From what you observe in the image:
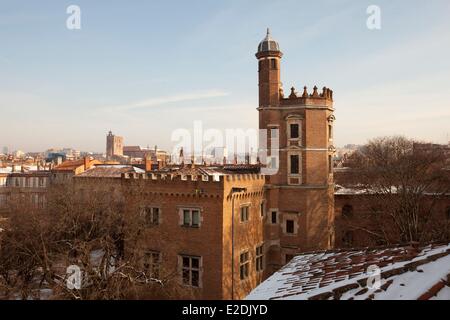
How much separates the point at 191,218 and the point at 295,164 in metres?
9.18

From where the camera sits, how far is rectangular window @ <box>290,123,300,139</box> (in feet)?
93.5

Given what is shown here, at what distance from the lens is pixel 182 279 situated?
2552cm

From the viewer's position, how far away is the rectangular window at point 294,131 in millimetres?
28484

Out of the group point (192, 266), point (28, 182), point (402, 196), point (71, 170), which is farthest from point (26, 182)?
point (402, 196)

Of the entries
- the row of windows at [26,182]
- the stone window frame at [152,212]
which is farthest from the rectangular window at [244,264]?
the row of windows at [26,182]

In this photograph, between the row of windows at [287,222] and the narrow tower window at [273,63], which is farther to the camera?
the narrow tower window at [273,63]

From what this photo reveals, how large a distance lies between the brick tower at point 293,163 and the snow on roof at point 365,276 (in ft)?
50.1

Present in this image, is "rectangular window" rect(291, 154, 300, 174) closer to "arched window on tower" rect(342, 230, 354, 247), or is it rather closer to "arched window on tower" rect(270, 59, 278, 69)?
"arched window on tower" rect(270, 59, 278, 69)

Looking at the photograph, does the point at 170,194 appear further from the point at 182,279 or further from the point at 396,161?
the point at 396,161

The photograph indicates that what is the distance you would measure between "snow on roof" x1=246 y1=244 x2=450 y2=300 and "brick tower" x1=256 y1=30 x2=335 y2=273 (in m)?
15.3

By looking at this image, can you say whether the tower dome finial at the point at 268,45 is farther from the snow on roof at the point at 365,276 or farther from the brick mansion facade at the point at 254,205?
the snow on roof at the point at 365,276

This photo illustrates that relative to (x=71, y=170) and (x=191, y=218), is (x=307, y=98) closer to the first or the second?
(x=191, y=218)

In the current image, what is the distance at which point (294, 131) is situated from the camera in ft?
93.8
